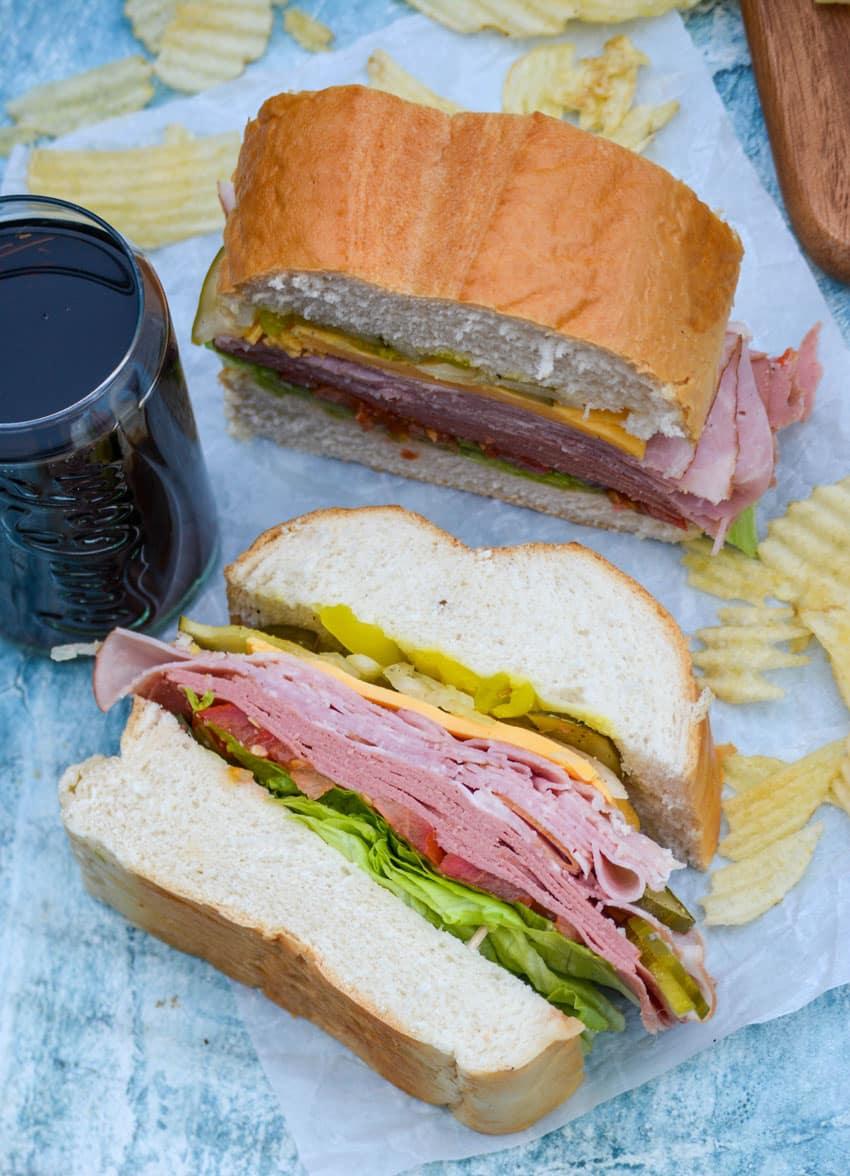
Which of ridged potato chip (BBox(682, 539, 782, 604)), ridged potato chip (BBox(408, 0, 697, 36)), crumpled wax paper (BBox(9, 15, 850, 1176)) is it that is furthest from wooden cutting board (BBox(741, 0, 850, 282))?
ridged potato chip (BBox(682, 539, 782, 604))

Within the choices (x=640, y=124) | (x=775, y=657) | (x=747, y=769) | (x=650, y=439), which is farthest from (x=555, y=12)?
(x=747, y=769)

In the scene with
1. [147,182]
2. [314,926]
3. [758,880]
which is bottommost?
[314,926]

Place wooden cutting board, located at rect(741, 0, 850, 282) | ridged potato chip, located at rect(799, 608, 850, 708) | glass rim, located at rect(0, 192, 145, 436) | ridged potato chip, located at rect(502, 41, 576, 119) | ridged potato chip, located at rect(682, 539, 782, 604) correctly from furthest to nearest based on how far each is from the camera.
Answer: ridged potato chip, located at rect(502, 41, 576, 119) → wooden cutting board, located at rect(741, 0, 850, 282) → ridged potato chip, located at rect(682, 539, 782, 604) → ridged potato chip, located at rect(799, 608, 850, 708) → glass rim, located at rect(0, 192, 145, 436)

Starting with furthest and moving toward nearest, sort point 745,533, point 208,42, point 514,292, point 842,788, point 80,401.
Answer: point 208,42 < point 745,533 < point 842,788 < point 514,292 < point 80,401

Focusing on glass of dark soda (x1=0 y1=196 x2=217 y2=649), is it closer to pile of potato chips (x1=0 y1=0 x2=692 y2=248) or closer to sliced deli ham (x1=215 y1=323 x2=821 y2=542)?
sliced deli ham (x1=215 y1=323 x2=821 y2=542)

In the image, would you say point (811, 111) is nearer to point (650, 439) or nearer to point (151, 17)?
point (650, 439)

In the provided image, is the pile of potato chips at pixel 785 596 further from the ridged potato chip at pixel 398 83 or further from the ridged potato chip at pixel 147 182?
the ridged potato chip at pixel 147 182

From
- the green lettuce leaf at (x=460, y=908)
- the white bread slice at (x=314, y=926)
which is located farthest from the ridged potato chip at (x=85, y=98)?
the green lettuce leaf at (x=460, y=908)
